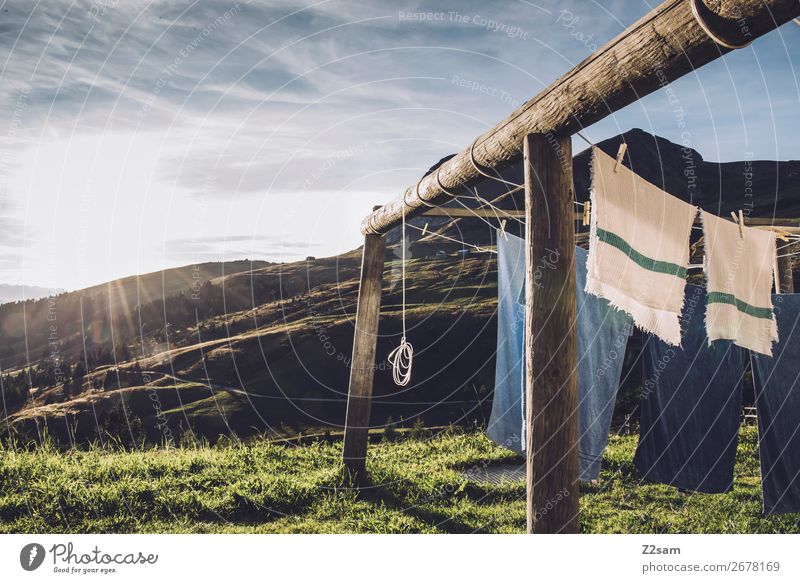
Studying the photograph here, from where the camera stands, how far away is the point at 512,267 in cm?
484

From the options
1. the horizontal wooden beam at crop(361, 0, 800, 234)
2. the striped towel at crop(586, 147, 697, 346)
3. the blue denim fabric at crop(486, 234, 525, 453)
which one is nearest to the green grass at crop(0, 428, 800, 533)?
the blue denim fabric at crop(486, 234, 525, 453)

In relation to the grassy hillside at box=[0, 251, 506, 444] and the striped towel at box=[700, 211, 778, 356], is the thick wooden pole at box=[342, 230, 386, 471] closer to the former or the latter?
the striped towel at box=[700, 211, 778, 356]

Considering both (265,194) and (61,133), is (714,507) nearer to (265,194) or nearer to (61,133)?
(265,194)

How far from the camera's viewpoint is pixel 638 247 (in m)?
3.09

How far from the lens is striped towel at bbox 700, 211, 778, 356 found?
405 cm

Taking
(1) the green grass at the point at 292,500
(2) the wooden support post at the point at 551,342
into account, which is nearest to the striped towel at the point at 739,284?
(1) the green grass at the point at 292,500

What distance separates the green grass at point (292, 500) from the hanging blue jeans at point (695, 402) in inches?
15.8

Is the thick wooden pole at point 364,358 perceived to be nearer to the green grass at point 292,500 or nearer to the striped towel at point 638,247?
the green grass at point 292,500

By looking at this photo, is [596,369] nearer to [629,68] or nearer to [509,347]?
[509,347]

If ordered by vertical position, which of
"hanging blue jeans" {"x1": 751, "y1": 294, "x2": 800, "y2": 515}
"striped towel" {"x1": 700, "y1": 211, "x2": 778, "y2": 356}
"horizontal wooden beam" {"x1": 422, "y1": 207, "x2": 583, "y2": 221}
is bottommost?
"hanging blue jeans" {"x1": 751, "y1": 294, "x2": 800, "y2": 515}

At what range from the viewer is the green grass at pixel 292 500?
4242mm

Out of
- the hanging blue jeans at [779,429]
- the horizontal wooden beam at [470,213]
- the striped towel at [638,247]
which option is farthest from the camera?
the horizontal wooden beam at [470,213]

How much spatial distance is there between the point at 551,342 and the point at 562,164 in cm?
85

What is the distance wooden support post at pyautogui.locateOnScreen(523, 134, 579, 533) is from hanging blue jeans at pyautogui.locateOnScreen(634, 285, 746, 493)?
89.8 inches
